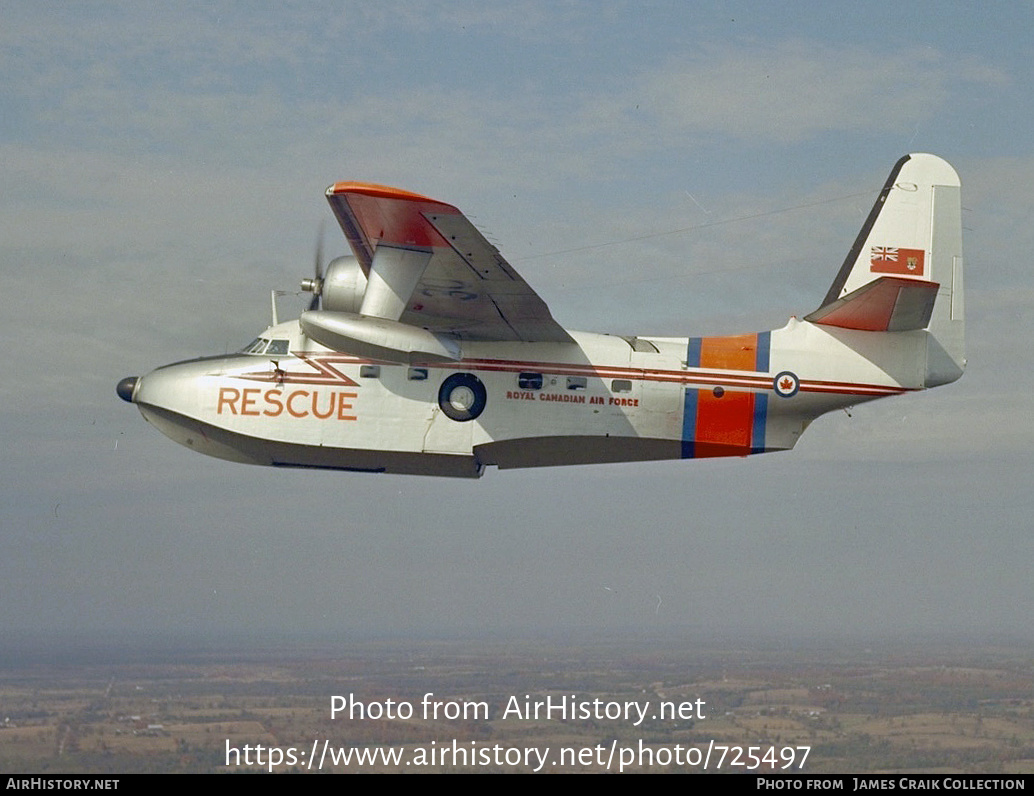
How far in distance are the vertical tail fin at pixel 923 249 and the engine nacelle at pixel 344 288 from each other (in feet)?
19.0

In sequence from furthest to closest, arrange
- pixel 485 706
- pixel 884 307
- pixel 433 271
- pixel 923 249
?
pixel 485 706
pixel 923 249
pixel 884 307
pixel 433 271

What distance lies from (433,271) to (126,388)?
198 inches

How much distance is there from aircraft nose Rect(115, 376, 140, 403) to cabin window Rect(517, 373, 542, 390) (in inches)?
205

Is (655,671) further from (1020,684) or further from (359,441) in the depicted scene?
(359,441)

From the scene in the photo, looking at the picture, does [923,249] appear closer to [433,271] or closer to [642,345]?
[642,345]

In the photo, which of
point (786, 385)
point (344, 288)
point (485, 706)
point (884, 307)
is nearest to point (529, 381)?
point (344, 288)

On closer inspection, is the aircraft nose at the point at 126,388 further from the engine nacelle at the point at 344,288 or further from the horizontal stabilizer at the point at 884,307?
the horizontal stabilizer at the point at 884,307

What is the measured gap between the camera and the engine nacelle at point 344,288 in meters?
15.2

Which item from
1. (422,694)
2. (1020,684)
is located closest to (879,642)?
(1020,684)

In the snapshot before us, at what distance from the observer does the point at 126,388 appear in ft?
53.8

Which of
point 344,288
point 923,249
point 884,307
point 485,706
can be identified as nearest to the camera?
point 884,307

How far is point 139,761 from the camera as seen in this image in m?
17.3

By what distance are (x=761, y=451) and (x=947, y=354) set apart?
2.68 meters

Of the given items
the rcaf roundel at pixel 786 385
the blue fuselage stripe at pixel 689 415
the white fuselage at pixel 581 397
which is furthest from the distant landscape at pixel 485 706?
the rcaf roundel at pixel 786 385
